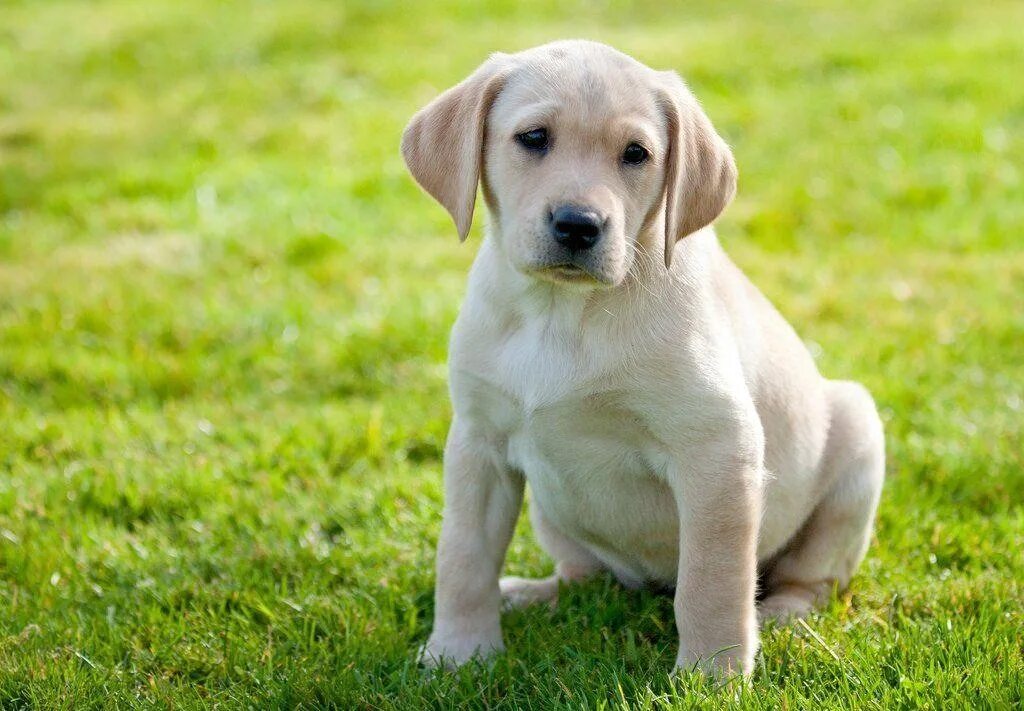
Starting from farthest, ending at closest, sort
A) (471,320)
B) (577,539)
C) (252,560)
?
(252,560) < (577,539) < (471,320)

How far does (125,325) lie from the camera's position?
6.38m

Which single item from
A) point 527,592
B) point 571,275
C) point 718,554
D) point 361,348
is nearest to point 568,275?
point 571,275

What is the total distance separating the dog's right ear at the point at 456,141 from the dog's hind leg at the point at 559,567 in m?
1.07

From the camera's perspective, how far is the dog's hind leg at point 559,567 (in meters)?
4.09

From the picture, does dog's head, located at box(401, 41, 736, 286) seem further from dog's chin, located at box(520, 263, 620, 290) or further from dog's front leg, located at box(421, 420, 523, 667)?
dog's front leg, located at box(421, 420, 523, 667)

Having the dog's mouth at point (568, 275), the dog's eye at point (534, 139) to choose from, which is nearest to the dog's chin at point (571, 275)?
the dog's mouth at point (568, 275)

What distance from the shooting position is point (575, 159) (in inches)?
131

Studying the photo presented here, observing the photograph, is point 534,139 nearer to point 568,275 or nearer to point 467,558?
point 568,275

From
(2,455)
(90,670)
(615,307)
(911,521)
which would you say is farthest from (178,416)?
(911,521)

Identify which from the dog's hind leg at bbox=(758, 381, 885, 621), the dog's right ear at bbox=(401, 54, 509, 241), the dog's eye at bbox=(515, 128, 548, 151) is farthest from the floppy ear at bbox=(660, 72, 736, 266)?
the dog's hind leg at bbox=(758, 381, 885, 621)

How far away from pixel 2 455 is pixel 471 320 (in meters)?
2.46

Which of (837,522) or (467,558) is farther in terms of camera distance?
(837,522)

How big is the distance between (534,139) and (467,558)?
1194mm

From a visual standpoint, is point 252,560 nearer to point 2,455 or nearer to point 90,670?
point 90,670
